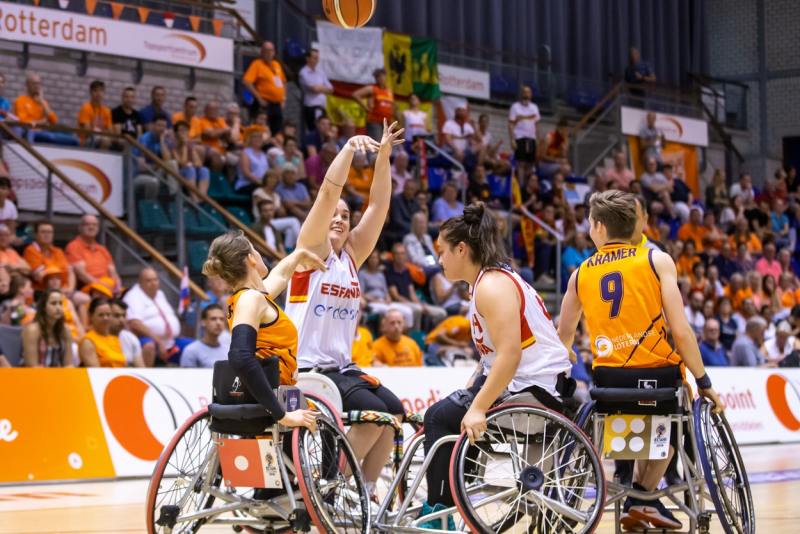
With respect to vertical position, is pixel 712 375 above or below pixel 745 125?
below

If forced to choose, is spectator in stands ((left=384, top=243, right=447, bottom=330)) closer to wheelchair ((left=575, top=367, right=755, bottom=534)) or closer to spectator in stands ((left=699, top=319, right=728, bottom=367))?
spectator in stands ((left=699, top=319, right=728, bottom=367))

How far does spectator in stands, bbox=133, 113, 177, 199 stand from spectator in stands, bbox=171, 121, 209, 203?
0.38ft

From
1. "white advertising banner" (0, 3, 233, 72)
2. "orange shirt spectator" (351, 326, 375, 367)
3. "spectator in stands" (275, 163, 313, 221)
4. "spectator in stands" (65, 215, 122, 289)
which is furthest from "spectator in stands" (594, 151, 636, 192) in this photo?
"spectator in stands" (65, 215, 122, 289)

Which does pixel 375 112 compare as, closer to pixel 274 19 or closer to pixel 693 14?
pixel 274 19

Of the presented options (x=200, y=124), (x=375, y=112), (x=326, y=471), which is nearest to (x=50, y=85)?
(x=200, y=124)

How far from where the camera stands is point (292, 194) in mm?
12266

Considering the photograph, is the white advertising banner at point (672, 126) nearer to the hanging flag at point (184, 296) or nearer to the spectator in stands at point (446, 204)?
the spectator in stands at point (446, 204)

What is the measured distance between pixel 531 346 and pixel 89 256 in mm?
6680

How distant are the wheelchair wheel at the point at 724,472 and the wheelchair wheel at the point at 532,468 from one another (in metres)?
0.49

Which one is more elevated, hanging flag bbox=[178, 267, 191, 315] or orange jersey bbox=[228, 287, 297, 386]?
hanging flag bbox=[178, 267, 191, 315]

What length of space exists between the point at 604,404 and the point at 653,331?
380mm

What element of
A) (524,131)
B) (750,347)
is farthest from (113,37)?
(750,347)

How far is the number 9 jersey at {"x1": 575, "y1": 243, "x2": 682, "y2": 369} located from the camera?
14.8 ft

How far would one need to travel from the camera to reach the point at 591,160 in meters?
18.2
